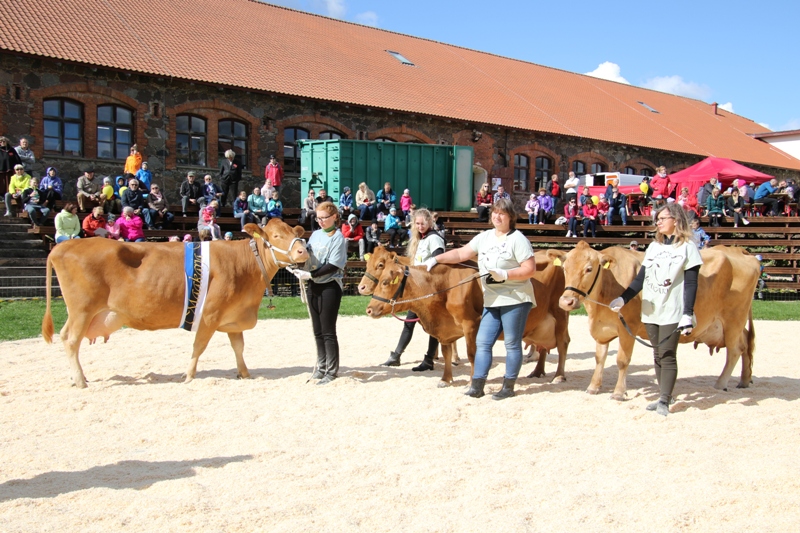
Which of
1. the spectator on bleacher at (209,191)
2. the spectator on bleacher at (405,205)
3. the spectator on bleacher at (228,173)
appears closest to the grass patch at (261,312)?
the spectator on bleacher at (209,191)

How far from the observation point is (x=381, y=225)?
2088 cm

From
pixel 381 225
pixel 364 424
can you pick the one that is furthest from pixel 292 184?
pixel 364 424

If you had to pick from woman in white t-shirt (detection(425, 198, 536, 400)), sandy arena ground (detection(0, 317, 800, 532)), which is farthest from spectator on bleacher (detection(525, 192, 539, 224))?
woman in white t-shirt (detection(425, 198, 536, 400))

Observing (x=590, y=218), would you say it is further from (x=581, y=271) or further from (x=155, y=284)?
(x=155, y=284)

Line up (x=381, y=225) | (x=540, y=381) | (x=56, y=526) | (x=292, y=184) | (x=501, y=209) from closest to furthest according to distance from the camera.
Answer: (x=56, y=526)
(x=501, y=209)
(x=540, y=381)
(x=381, y=225)
(x=292, y=184)

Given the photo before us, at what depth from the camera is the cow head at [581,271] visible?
692 cm

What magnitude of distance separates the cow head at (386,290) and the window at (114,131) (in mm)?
16975

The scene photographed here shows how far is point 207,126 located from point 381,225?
23.8 ft

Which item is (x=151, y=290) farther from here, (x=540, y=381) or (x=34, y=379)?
(x=540, y=381)

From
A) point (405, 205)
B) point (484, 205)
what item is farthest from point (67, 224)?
point (484, 205)

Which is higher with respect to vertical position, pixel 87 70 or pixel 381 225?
pixel 87 70

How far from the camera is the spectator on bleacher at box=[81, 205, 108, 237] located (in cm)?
1614

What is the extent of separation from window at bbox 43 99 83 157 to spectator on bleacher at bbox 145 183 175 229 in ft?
15.3

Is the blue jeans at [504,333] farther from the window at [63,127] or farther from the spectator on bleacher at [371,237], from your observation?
the window at [63,127]
